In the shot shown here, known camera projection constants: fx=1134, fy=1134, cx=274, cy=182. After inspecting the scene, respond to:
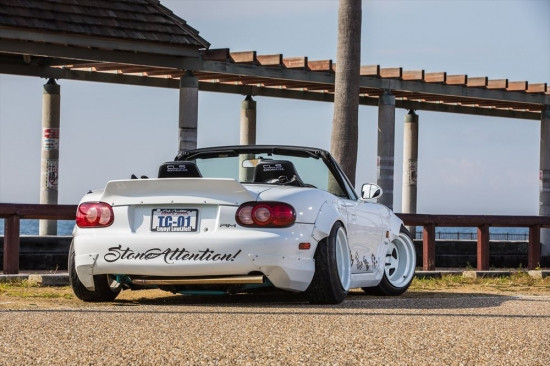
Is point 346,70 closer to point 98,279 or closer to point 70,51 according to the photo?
point 70,51

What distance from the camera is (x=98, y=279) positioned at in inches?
378

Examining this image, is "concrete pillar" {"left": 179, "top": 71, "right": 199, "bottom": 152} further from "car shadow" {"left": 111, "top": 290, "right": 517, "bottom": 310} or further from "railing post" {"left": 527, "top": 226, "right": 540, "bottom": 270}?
"car shadow" {"left": 111, "top": 290, "right": 517, "bottom": 310}

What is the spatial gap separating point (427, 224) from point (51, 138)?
1146 cm

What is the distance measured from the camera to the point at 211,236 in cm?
899

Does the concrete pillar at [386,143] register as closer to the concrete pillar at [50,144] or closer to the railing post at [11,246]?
the concrete pillar at [50,144]

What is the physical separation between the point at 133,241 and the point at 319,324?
7.15ft

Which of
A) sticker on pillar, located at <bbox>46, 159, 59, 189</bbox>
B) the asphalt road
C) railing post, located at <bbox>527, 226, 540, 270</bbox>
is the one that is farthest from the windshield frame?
sticker on pillar, located at <bbox>46, 159, 59, 189</bbox>

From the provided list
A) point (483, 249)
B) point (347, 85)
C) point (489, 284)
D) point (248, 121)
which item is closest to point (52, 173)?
point (248, 121)

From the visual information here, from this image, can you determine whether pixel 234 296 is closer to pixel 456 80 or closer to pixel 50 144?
pixel 50 144

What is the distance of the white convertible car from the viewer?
29.5 ft

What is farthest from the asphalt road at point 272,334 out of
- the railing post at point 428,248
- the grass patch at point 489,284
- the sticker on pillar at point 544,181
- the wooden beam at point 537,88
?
the sticker on pillar at point 544,181

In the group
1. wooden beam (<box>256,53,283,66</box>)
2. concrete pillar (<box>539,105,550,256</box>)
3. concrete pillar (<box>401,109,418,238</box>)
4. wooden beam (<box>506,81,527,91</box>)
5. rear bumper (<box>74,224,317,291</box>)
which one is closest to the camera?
rear bumper (<box>74,224,317,291</box>)

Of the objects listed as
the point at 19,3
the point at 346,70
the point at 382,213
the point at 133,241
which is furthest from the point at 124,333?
the point at 19,3

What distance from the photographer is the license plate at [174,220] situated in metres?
9.09
